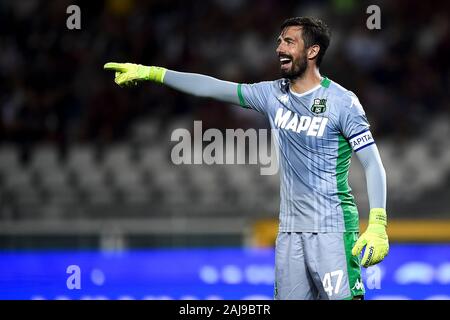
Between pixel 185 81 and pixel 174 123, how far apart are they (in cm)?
664

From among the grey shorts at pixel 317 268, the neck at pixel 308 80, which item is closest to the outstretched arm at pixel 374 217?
the grey shorts at pixel 317 268

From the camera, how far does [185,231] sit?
9.90 metres

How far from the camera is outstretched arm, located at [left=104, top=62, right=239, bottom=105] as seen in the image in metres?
5.27

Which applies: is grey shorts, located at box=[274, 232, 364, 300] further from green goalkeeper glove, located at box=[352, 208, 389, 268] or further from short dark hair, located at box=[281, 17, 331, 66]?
short dark hair, located at box=[281, 17, 331, 66]

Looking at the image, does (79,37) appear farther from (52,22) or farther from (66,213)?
Result: (66,213)

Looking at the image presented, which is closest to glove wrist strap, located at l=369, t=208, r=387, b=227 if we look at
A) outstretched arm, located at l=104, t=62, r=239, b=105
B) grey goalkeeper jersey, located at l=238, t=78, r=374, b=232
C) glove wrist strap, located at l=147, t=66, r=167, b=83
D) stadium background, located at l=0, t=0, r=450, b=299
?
grey goalkeeper jersey, located at l=238, t=78, r=374, b=232

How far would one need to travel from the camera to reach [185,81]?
5.30 metres

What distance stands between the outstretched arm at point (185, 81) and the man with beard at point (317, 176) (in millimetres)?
311

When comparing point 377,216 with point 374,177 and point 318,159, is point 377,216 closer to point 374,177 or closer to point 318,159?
point 374,177

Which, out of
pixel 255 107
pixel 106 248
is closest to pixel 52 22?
pixel 106 248

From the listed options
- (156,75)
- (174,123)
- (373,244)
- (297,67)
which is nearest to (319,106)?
(297,67)

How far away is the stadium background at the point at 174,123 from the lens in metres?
9.98

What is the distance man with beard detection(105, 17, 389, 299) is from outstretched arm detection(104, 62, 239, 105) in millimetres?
311

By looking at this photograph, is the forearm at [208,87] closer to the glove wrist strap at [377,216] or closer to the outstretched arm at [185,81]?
the outstretched arm at [185,81]
